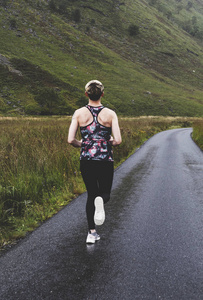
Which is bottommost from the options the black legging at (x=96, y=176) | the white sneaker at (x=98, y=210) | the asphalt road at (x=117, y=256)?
the asphalt road at (x=117, y=256)

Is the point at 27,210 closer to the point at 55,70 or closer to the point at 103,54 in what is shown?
the point at 55,70

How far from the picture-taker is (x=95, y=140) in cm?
302

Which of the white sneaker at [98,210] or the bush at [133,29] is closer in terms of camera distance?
the white sneaker at [98,210]

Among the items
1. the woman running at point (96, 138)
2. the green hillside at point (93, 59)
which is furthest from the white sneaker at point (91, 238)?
the green hillside at point (93, 59)

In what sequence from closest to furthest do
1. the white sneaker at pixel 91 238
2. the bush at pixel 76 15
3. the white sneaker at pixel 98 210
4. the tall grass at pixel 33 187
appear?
the white sneaker at pixel 98 210, the white sneaker at pixel 91 238, the tall grass at pixel 33 187, the bush at pixel 76 15

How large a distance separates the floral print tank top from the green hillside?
43482 mm

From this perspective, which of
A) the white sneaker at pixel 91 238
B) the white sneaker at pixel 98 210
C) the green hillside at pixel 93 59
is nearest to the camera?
the white sneaker at pixel 98 210

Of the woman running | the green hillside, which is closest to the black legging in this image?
the woman running

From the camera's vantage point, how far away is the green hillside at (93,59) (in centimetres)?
5375

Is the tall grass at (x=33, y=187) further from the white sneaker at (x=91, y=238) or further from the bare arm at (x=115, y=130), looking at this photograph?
the bare arm at (x=115, y=130)

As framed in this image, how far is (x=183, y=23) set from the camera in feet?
586

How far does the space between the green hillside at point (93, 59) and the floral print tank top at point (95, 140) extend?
143ft

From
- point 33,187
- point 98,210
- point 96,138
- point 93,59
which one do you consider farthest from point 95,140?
A: point 93,59

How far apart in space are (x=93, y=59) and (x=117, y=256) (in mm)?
91306
